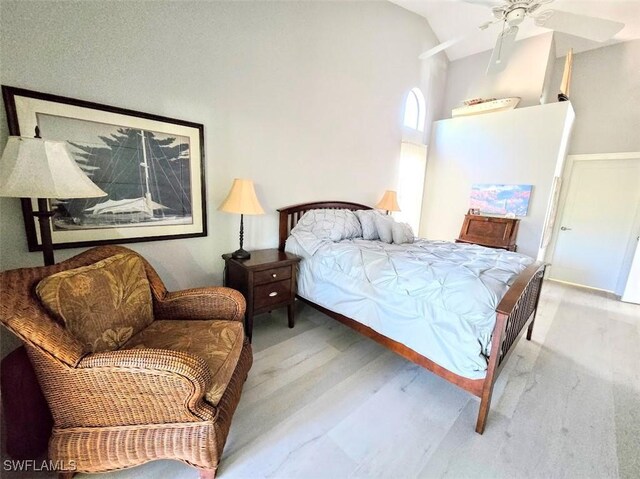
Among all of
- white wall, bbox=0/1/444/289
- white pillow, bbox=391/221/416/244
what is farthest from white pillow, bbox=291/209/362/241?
white pillow, bbox=391/221/416/244

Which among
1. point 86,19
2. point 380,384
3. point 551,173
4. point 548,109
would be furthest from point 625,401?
point 86,19

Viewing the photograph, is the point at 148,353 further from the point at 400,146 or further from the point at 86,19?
the point at 400,146

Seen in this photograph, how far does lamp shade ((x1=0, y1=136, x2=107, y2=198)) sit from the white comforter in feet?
5.76

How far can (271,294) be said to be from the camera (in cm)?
A: 233

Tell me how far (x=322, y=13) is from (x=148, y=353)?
341 centimetres

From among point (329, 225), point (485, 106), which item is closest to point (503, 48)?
point (485, 106)

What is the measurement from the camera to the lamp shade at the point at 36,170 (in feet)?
3.52

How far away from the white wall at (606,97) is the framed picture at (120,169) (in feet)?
18.5

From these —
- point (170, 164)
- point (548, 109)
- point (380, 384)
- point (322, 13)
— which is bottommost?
point (380, 384)

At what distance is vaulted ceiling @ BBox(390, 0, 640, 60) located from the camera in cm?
310

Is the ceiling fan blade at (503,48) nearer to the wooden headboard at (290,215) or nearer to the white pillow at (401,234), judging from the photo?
the white pillow at (401,234)

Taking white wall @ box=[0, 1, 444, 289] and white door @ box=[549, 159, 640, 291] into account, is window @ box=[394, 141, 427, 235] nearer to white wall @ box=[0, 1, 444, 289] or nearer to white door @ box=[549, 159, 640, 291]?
white wall @ box=[0, 1, 444, 289]

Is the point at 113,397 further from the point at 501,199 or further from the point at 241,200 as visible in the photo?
the point at 501,199

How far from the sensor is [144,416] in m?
1.09
